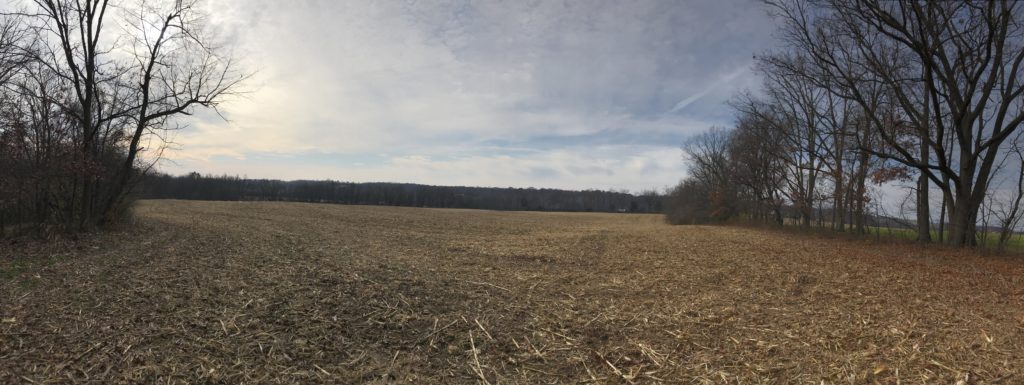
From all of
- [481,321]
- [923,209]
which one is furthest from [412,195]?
[481,321]

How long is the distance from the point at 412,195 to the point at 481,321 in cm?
9021

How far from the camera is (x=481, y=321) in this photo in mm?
5633

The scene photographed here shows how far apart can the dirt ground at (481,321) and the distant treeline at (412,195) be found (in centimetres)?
6878

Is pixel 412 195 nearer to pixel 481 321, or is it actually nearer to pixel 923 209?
pixel 923 209

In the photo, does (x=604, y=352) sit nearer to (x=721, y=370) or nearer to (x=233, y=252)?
(x=721, y=370)

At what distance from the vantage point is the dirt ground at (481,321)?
424cm

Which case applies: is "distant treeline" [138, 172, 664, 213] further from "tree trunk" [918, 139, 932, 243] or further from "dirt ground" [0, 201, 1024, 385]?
"dirt ground" [0, 201, 1024, 385]

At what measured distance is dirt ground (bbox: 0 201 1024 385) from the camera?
4.24m

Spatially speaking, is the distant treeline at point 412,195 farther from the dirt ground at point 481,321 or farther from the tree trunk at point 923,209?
the dirt ground at point 481,321

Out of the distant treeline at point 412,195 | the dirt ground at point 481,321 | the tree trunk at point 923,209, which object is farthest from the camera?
the distant treeline at point 412,195

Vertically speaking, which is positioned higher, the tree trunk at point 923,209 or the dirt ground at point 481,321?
the tree trunk at point 923,209

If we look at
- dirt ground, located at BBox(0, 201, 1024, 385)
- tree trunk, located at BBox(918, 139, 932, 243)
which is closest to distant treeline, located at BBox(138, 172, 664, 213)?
tree trunk, located at BBox(918, 139, 932, 243)

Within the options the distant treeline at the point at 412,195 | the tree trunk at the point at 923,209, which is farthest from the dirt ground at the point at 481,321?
the distant treeline at the point at 412,195

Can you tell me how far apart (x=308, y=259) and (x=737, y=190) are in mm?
32273
